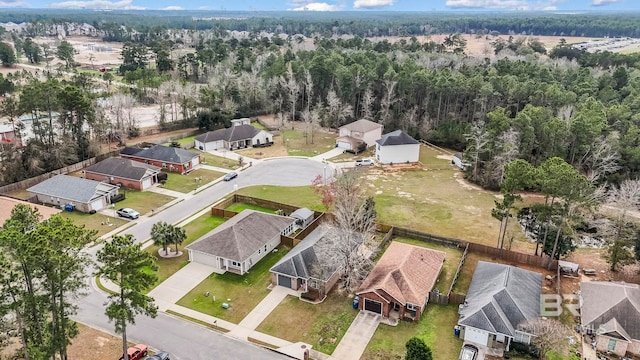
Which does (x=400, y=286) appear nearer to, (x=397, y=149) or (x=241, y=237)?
(x=241, y=237)

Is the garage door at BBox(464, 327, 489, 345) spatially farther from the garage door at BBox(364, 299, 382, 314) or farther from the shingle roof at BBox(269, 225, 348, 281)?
the shingle roof at BBox(269, 225, 348, 281)

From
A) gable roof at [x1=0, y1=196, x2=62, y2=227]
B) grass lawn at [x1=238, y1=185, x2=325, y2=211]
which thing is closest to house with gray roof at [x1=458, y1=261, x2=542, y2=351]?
grass lawn at [x1=238, y1=185, x2=325, y2=211]

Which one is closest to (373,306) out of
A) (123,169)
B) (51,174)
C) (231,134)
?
(123,169)

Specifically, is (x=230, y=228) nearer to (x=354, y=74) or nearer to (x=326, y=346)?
(x=326, y=346)

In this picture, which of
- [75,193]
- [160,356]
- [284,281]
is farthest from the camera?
[75,193]

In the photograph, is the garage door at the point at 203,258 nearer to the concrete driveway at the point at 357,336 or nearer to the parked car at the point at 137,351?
the parked car at the point at 137,351

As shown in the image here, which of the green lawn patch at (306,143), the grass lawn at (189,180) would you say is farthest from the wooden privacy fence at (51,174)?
the green lawn patch at (306,143)
